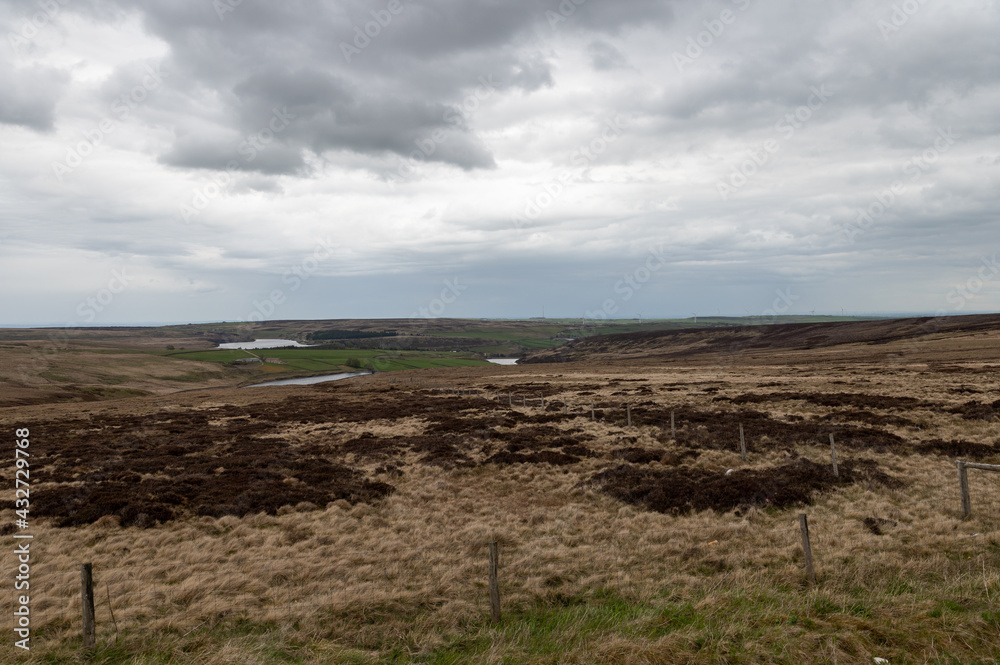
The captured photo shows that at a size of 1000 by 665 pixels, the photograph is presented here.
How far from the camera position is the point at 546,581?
37.4 ft

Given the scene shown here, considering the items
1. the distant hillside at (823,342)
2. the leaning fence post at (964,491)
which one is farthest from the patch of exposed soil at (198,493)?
the distant hillside at (823,342)

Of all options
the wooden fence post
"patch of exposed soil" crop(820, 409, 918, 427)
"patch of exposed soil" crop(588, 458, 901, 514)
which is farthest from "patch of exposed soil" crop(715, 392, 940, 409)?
the wooden fence post

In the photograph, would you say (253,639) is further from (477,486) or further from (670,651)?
(477,486)

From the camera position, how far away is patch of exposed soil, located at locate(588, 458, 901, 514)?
16.5 m

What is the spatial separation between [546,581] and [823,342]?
12605cm

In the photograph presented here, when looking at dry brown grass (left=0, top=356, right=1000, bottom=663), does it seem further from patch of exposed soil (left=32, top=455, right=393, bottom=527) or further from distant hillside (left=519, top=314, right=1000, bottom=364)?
distant hillside (left=519, top=314, right=1000, bottom=364)

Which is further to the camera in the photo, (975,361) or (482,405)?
(975,361)

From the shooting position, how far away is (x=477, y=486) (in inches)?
818

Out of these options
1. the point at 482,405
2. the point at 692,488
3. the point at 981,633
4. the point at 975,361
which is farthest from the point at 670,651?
the point at 975,361

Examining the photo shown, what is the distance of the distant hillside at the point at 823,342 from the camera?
75688 mm

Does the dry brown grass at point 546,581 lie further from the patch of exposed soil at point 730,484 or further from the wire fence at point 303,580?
the patch of exposed soil at point 730,484

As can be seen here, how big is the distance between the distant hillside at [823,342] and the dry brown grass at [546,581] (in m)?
61.9

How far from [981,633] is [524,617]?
7.27 meters

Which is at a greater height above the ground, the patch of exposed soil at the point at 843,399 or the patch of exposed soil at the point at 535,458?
the patch of exposed soil at the point at 843,399
